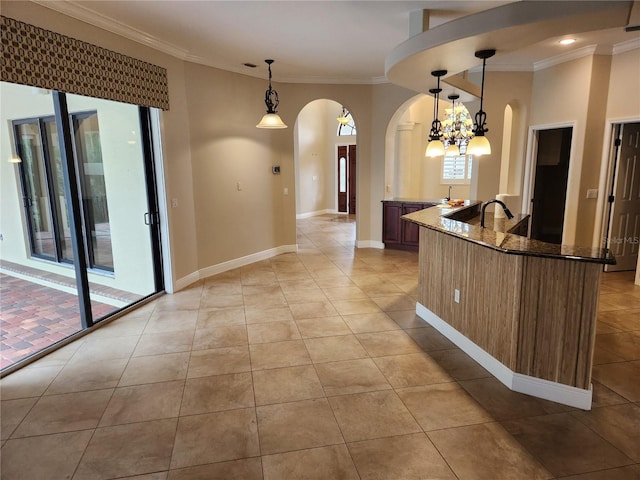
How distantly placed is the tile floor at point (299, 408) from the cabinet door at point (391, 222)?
311 centimetres

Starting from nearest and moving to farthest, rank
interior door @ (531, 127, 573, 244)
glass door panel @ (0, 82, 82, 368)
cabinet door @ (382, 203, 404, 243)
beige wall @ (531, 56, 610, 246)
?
glass door panel @ (0, 82, 82, 368), beige wall @ (531, 56, 610, 246), interior door @ (531, 127, 573, 244), cabinet door @ (382, 203, 404, 243)

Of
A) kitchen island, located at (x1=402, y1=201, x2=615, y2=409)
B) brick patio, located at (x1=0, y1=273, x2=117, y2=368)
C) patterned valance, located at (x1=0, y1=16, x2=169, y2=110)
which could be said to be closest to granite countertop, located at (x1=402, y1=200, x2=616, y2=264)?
kitchen island, located at (x1=402, y1=201, x2=615, y2=409)

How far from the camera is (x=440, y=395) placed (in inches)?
102

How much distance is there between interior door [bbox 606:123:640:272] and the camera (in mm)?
5082

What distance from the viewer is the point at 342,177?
38.8 feet

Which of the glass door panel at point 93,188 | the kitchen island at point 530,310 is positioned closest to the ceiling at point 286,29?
the glass door panel at point 93,188

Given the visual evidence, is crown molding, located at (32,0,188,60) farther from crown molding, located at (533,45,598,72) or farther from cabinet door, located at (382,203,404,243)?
crown molding, located at (533,45,598,72)

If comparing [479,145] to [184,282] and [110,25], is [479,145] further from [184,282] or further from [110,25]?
[184,282]

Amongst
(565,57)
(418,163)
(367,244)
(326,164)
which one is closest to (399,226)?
(367,244)

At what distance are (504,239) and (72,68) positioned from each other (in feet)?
12.0

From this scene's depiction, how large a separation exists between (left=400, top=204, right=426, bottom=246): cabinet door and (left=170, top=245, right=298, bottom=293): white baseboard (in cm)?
195

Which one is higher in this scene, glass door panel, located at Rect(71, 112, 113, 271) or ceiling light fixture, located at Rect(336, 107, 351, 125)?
ceiling light fixture, located at Rect(336, 107, 351, 125)

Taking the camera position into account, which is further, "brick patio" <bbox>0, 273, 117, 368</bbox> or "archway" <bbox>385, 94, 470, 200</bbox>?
"archway" <bbox>385, 94, 470, 200</bbox>

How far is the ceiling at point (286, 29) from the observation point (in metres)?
3.25
